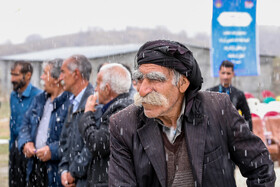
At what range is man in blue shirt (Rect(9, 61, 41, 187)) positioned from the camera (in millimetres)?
6789

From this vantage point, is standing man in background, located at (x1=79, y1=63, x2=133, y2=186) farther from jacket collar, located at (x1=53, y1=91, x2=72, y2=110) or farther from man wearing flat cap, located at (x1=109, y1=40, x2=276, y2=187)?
man wearing flat cap, located at (x1=109, y1=40, x2=276, y2=187)

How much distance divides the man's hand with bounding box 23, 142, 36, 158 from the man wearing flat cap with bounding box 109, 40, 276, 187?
3.21 metres

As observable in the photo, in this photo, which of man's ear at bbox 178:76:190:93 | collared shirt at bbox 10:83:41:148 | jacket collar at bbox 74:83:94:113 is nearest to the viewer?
man's ear at bbox 178:76:190:93

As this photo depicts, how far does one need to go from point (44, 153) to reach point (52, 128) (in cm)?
33

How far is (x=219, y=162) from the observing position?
9.35ft

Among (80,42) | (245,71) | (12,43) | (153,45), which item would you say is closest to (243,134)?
(153,45)

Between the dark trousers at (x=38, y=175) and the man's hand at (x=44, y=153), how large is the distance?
198 mm

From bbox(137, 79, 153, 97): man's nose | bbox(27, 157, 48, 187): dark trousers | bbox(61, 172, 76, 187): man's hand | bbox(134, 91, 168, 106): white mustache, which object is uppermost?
bbox(137, 79, 153, 97): man's nose

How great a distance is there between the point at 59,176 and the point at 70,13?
72.3 meters

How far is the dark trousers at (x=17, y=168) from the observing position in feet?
22.0

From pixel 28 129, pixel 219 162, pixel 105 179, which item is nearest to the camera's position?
pixel 219 162

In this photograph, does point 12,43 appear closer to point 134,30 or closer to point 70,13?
point 70,13

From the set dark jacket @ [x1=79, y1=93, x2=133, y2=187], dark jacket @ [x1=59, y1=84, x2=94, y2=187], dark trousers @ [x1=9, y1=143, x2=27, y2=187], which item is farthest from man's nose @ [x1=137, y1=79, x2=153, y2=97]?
dark trousers @ [x1=9, y1=143, x2=27, y2=187]

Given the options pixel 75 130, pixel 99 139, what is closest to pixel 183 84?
pixel 99 139
